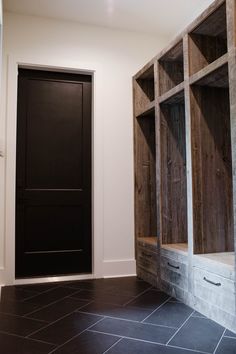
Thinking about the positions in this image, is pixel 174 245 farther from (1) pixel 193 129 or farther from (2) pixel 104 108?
(2) pixel 104 108

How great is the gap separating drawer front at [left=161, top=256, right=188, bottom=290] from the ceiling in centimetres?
250

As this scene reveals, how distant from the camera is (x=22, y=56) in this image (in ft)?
11.5

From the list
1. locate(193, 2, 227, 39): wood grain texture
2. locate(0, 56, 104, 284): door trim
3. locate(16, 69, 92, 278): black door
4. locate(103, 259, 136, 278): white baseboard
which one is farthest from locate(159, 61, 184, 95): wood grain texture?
locate(103, 259, 136, 278): white baseboard

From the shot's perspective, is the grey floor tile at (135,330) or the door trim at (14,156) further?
the door trim at (14,156)

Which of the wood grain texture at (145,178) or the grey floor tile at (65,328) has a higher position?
the wood grain texture at (145,178)

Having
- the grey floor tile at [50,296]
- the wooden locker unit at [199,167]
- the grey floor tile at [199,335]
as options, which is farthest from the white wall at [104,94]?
the grey floor tile at [199,335]

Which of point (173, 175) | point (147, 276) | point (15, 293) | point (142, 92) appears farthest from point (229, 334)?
point (142, 92)

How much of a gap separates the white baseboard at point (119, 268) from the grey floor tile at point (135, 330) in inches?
50.1

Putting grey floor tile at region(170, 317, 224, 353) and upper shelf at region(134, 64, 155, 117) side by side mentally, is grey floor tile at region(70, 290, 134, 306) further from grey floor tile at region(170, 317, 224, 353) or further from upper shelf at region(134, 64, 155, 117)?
upper shelf at region(134, 64, 155, 117)

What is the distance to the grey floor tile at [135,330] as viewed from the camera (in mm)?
2065

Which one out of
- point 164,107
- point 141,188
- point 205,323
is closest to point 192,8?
point 164,107

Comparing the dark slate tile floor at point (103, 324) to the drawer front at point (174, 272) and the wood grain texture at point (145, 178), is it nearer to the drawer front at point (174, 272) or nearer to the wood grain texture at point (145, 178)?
the drawer front at point (174, 272)

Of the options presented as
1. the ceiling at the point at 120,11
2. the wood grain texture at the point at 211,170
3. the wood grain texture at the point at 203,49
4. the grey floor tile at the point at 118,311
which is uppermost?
the ceiling at the point at 120,11

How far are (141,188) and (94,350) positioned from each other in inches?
81.3
